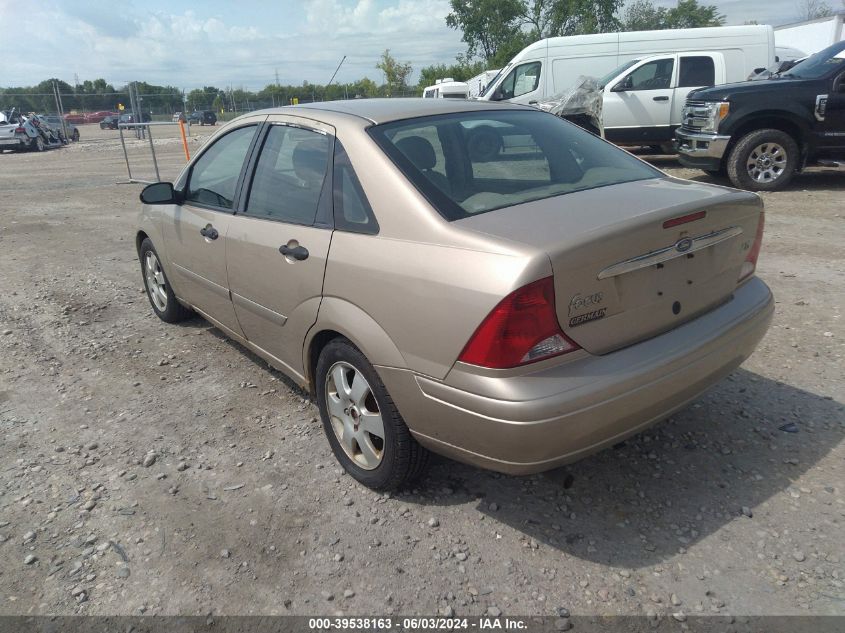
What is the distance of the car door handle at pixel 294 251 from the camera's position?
9.53 feet

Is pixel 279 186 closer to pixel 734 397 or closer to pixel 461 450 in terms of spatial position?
pixel 461 450

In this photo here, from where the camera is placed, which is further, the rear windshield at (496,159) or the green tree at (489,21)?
the green tree at (489,21)

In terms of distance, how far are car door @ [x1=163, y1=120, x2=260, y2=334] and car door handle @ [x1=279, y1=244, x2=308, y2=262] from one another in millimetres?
714

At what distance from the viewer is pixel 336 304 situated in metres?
2.71

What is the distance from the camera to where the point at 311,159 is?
3084mm

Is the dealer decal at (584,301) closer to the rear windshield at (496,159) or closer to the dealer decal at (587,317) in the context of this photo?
the dealer decal at (587,317)

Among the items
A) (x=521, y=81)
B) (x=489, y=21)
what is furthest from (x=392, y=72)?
(x=521, y=81)

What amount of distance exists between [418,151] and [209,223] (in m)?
1.61

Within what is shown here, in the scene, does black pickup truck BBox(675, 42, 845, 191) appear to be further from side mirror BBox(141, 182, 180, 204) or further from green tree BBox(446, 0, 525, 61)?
green tree BBox(446, 0, 525, 61)

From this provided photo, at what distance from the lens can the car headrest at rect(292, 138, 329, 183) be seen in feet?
9.82

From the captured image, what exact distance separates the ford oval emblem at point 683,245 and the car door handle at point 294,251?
160 cm

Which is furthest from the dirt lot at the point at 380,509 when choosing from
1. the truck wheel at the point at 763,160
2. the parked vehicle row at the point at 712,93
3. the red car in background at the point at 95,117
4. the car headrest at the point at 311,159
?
the red car in background at the point at 95,117

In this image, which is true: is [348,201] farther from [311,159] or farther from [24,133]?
[24,133]

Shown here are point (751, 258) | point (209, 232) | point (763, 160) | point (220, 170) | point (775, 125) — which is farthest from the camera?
point (763, 160)
